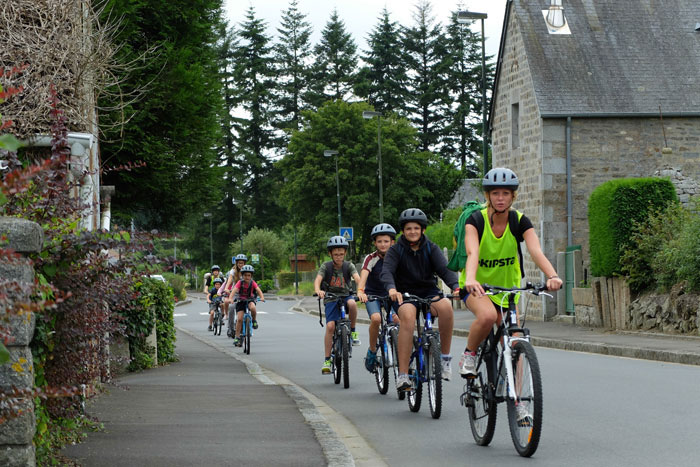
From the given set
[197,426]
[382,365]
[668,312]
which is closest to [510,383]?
[197,426]

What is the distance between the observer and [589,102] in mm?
29312

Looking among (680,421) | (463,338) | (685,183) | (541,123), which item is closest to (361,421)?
(680,421)

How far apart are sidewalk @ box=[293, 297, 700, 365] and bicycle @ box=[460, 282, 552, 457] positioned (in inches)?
320

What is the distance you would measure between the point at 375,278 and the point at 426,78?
2764 inches

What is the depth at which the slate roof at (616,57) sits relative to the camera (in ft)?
96.6

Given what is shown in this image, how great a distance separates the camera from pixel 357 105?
67500 millimetres

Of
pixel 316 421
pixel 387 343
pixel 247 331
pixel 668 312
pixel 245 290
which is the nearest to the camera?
pixel 316 421

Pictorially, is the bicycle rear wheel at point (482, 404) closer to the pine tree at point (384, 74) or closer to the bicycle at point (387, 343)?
the bicycle at point (387, 343)

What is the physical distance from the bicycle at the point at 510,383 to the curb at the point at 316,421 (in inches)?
34.0

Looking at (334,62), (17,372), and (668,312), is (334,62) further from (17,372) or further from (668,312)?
(17,372)

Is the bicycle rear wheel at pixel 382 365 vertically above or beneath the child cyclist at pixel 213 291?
beneath

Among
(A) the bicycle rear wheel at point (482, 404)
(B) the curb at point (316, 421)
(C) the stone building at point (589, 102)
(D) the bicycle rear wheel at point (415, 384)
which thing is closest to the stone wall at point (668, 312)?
(C) the stone building at point (589, 102)

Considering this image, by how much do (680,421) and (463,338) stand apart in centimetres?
1545

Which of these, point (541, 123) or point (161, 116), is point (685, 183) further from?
point (161, 116)
